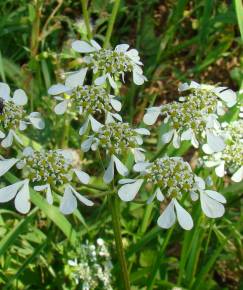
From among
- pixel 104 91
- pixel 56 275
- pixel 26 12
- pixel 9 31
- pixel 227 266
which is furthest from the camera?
pixel 26 12

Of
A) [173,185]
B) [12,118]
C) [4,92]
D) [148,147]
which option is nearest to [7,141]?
[12,118]

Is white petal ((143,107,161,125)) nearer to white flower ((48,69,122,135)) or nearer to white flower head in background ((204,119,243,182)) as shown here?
white flower ((48,69,122,135))

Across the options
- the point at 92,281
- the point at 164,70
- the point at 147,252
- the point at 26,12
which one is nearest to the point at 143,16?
the point at 164,70

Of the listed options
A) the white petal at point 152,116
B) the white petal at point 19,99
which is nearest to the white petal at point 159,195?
the white petal at point 152,116

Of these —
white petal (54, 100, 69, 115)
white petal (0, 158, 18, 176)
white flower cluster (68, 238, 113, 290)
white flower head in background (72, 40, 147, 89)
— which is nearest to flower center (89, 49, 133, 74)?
white flower head in background (72, 40, 147, 89)

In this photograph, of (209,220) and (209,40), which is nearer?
(209,220)

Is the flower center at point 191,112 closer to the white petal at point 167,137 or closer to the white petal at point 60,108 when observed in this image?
the white petal at point 167,137

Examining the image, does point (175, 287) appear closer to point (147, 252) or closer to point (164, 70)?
point (147, 252)
